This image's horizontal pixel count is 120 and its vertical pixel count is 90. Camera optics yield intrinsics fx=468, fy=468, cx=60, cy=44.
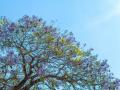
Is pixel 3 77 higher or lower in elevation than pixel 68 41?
lower

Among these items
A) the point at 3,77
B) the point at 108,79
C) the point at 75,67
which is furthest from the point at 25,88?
the point at 108,79

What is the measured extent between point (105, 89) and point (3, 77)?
7244 millimetres

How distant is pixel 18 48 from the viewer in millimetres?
32875

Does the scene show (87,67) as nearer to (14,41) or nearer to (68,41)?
(68,41)

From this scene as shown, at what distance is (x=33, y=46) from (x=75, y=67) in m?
3.31

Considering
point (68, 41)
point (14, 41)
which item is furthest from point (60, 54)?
point (14, 41)

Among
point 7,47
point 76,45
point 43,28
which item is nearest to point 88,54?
point 76,45

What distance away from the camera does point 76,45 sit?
1328 inches

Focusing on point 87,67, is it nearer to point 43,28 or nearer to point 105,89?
point 105,89

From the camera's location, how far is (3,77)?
109 feet

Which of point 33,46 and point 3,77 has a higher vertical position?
point 33,46

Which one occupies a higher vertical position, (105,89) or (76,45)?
(76,45)

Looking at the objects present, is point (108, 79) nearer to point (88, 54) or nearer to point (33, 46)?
point (88, 54)

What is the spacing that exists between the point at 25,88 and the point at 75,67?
3.82 meters
